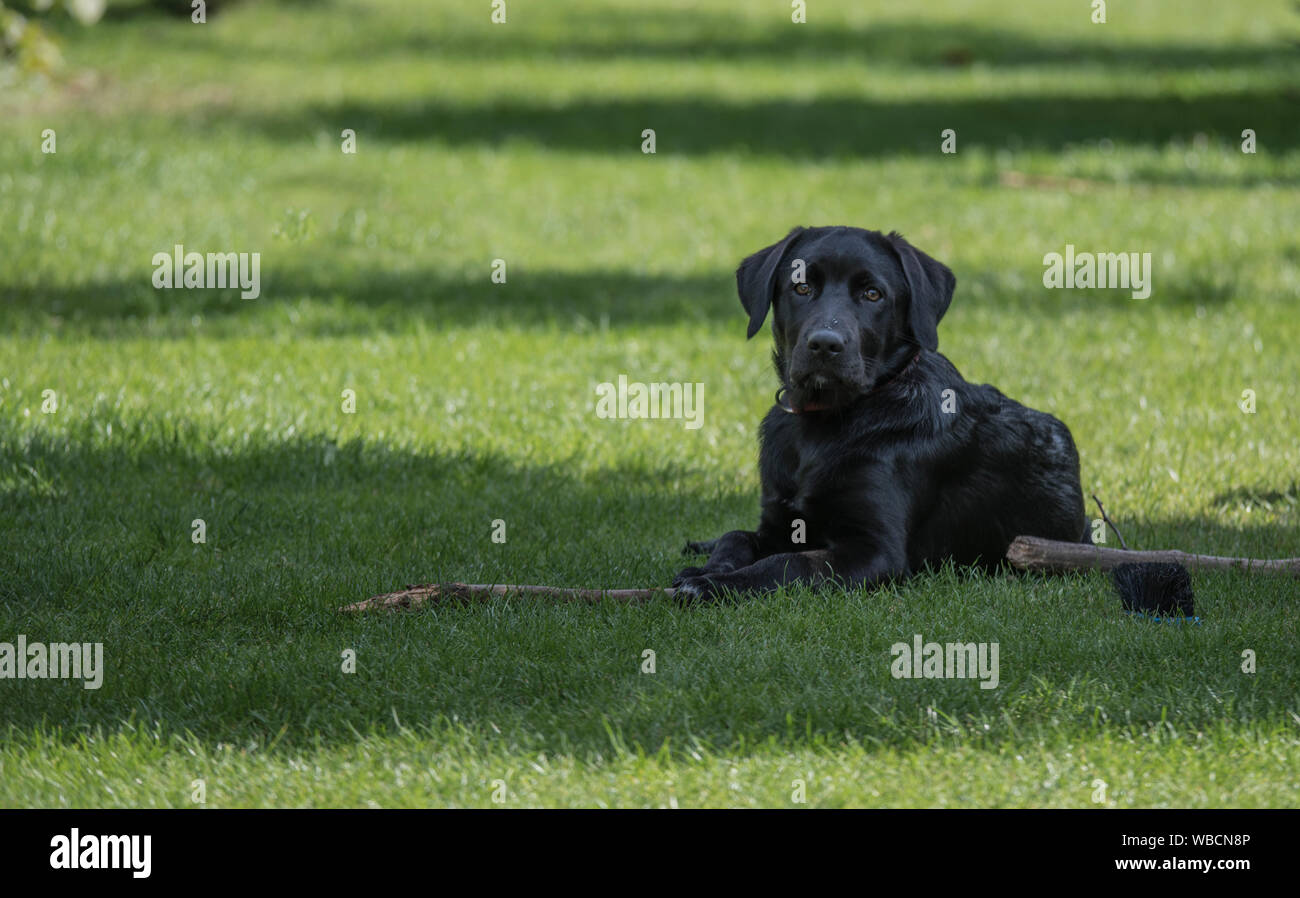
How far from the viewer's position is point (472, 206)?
16609 mm

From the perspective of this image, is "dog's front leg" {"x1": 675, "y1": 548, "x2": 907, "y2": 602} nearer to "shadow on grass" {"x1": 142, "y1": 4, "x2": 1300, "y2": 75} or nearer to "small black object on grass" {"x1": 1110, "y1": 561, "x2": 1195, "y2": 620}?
"small black object on grass" {"x1": 1110, "y1": 561, "x2": 1195, "y2": 620}

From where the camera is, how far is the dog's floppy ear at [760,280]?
22.8ft

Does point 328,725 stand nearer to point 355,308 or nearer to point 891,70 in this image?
point 355,308

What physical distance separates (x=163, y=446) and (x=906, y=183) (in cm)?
1135

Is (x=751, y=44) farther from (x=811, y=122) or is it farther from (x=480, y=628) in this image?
(x=480, y=628)

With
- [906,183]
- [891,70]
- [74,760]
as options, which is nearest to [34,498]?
[74,760]

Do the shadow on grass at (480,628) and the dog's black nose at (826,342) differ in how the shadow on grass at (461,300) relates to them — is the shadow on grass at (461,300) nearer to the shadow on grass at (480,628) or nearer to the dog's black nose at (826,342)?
the shadow on grass at (480,628)

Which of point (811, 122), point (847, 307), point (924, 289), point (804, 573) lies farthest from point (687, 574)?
point (811, 122)

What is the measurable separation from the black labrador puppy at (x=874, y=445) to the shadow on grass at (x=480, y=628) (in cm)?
26

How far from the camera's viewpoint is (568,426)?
961 centimetres

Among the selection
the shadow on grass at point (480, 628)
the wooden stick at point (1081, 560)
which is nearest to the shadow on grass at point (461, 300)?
the shadow on grass at point (480, 628)

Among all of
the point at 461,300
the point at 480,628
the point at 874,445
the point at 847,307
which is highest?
the point at 461,300

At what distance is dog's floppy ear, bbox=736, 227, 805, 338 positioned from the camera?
273 inches

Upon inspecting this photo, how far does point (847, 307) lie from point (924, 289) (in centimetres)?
41
